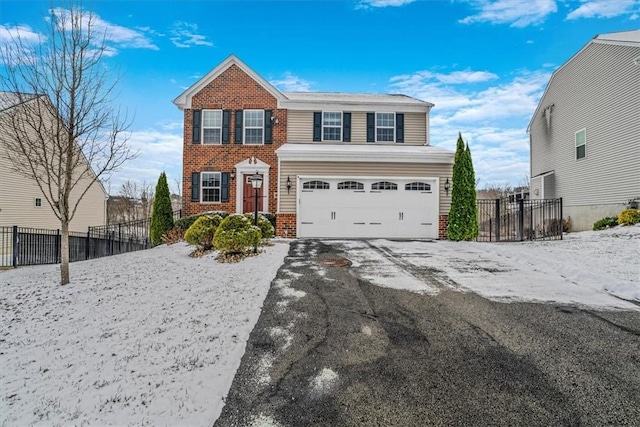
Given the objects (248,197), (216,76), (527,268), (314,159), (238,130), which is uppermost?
(216,76)

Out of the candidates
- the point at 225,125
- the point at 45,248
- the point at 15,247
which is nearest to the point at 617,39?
the point at 225,125

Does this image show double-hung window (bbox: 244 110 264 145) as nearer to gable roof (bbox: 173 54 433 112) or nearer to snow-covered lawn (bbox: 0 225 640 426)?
gable roof (bbox: 173 54 433 112)

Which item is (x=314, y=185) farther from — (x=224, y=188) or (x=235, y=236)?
(x=235, y=236)

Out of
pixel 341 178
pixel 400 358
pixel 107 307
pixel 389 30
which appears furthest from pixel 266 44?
pixel 400 358

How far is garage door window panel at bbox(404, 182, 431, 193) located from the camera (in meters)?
12.7

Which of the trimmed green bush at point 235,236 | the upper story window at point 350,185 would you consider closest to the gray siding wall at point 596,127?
the upper story window at point 350,185

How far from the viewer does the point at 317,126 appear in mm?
15273

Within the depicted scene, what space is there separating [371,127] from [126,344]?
1391 cm

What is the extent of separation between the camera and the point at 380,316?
4676mm

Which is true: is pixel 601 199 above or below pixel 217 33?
below

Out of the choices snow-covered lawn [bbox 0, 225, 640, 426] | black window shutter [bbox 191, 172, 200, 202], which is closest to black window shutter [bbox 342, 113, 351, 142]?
black window shutter [bbox 191, 172, 200, 202]

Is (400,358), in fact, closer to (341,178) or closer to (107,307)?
(107,307)

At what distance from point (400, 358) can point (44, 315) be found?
5437 millimetres

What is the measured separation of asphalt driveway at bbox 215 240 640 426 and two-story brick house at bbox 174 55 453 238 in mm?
7184
